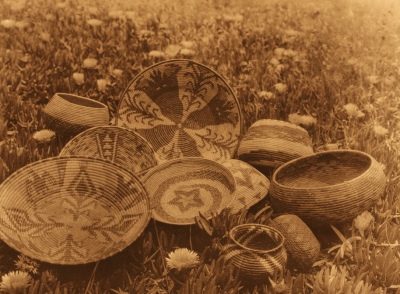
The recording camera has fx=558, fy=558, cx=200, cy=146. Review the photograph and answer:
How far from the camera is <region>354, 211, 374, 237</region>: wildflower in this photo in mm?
2223

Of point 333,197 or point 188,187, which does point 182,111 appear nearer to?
point 188,187

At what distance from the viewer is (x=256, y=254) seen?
190 centimetres

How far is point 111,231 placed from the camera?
2158 mm

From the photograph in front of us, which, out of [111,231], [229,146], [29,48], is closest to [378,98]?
[229,146]

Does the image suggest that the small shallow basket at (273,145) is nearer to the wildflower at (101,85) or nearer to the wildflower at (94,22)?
the wildflower at (101,85)

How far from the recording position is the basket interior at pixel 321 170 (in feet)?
8.33

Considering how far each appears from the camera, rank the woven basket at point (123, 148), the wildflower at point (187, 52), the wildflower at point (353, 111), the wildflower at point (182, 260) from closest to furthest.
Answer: the wildflower at point (182, 260) → the woven basket at point (123, 148) → the wildflower at point (353, 111) → the wildflower at point (187, 52)

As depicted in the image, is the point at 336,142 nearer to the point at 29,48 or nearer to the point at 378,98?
the point at 378,98

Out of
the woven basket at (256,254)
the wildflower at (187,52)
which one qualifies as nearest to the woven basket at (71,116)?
the woven basket at (256,254)

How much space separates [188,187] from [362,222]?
2.60ft

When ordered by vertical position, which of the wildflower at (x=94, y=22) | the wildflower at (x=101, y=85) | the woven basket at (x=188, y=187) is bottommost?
the woven basket at (x=188, y=187)

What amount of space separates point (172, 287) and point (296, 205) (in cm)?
63

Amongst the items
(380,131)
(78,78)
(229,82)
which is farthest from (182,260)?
(229,82)

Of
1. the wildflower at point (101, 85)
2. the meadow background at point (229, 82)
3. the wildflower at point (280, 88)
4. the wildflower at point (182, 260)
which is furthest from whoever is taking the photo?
→ the wildflower at point (280, 88)
